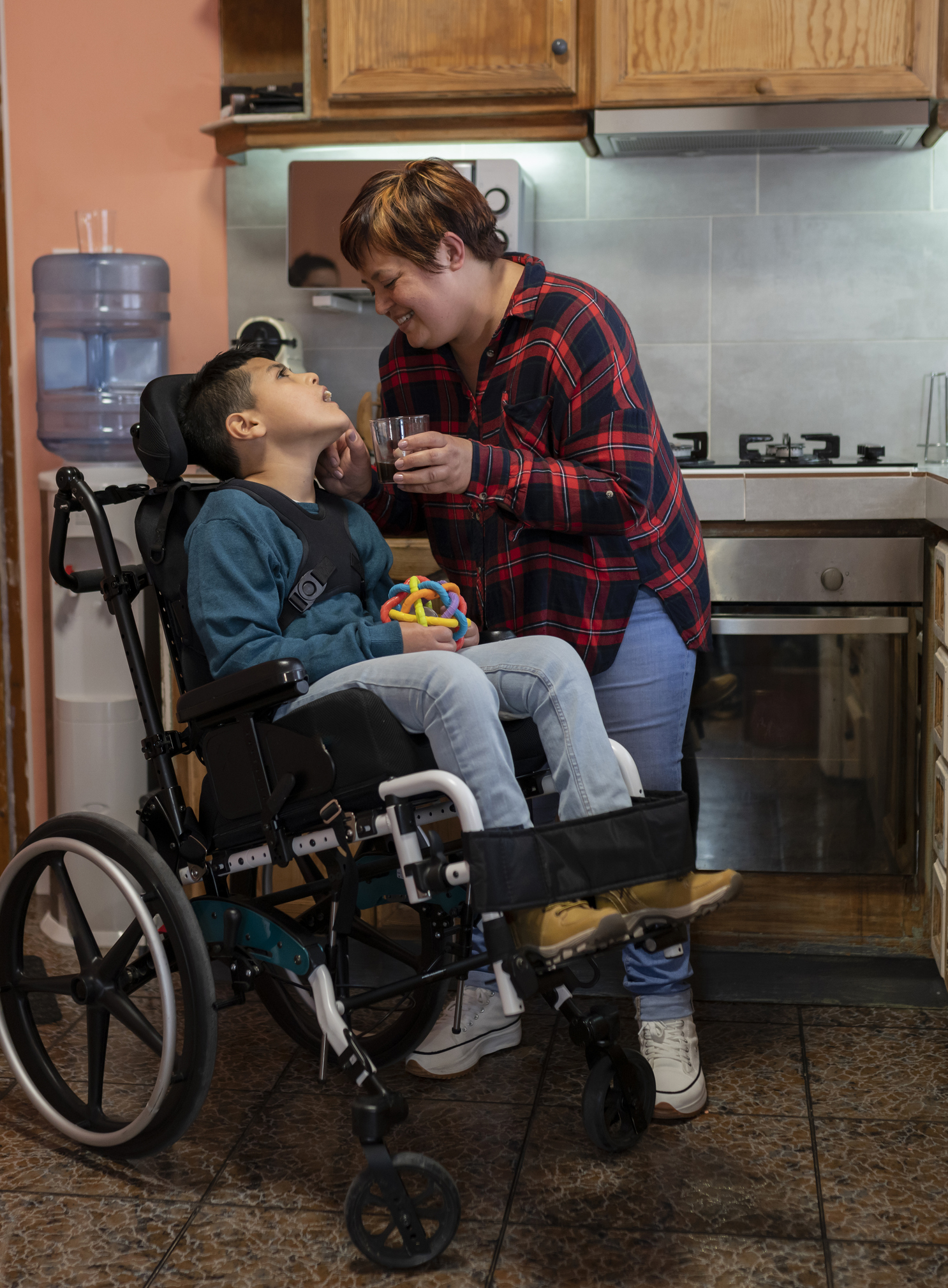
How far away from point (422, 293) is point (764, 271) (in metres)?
1.27

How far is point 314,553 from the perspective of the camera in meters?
1.80

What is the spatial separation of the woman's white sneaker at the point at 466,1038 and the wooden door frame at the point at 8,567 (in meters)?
1.41

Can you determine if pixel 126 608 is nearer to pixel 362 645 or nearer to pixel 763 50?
pixel 362 645

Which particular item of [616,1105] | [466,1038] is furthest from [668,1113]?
[466,1038]

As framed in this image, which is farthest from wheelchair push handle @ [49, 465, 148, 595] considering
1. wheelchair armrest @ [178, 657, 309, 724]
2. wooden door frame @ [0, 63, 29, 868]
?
wooden door frame @ [0, 63, 29, 868]

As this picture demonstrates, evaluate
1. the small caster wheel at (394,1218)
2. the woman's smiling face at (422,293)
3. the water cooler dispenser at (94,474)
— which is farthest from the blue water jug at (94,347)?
the small caster wheel at (394,1218)

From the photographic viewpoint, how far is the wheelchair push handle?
1.73m

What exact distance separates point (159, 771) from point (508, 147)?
5.73 ft

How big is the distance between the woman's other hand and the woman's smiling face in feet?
0.77

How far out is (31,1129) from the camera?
186 cm

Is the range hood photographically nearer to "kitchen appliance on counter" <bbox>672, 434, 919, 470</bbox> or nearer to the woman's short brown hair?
"kitchen appliance on counter" <bbox>672, 434, 919, 470</bbox>

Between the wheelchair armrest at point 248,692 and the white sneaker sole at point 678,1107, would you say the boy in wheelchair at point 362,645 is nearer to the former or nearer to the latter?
the wheelchair armrest at point 248,692

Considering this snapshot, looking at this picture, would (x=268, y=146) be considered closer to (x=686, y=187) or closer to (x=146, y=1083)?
(x=686, y=187)

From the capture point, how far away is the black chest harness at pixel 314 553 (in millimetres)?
1768
